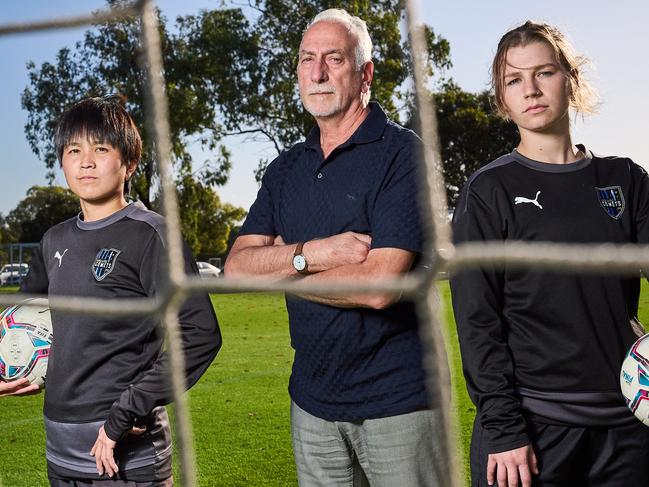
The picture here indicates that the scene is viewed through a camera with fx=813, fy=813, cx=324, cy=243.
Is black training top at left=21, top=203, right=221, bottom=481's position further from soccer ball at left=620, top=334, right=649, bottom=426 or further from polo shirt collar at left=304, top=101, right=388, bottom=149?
soccer ball at left=620, top=334, right=649, bottom=426

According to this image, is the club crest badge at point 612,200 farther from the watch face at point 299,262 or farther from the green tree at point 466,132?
the green tree at point 466,132

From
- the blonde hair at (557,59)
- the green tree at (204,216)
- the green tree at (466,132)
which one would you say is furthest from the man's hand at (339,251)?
the green tree at (204,216)

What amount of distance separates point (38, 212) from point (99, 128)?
1045cm

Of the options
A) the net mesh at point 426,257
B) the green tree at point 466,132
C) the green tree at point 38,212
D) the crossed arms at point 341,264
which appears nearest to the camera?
the net mesh at point 426,257

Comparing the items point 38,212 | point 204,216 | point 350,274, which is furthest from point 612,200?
point 38,212

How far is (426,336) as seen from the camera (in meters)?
0.90

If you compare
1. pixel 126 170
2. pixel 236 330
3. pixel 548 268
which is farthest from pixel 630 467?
pixel 236 330

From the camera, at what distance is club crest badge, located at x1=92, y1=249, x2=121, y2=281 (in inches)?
39.6

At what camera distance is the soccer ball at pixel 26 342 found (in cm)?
111

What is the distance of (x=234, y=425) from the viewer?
289cm

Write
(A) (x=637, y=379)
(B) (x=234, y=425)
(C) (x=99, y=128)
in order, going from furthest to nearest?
(B) (x=234, y=425)
(C) (x=99, y=128)
(A) (x=637, y=379)

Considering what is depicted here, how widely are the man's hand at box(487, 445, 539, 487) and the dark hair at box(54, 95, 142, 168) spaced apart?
596mm

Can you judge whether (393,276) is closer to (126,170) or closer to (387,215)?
(387,215)

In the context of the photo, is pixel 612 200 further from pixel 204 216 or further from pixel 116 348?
pixel 204 216
